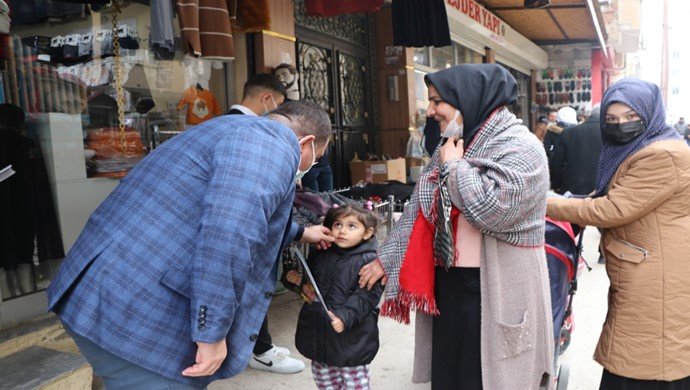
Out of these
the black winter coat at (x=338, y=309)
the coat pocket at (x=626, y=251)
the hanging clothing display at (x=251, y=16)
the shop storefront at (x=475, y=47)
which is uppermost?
the shop storefront at (x=475, y=47)

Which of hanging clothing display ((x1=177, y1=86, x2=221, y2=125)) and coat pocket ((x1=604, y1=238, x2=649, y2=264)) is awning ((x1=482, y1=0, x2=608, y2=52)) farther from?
coat pocket ((x1=604, y1=238, x2=649, y2=264))

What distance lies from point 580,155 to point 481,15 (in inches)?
220

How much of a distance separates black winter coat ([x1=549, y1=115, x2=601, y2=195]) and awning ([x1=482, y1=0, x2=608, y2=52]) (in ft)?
14.5

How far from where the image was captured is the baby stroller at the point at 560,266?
2.68m

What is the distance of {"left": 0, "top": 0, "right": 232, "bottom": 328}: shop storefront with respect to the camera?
3.62m

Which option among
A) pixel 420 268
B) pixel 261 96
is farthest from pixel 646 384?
pixel 261 96

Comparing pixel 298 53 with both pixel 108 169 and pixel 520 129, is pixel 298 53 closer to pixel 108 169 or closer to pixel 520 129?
pixel 108 169

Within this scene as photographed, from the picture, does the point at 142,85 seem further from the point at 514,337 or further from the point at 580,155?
the point at 580,155

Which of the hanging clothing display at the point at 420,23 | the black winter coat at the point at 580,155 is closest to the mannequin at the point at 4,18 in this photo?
the hanging clothing display at the point at 420,23

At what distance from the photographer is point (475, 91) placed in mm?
2168

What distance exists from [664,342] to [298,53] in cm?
556

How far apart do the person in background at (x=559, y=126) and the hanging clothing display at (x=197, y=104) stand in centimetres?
445

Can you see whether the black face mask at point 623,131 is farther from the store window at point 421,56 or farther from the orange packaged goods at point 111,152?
the store window at point 421,56

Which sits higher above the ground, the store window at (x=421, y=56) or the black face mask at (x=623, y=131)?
the store window at (x=421, y=56)
